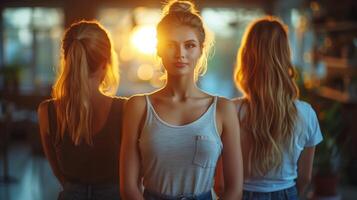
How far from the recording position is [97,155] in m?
1.69

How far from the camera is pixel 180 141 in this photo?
4.71ft

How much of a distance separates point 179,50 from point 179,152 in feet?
0.98

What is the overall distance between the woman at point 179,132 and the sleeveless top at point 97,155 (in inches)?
8.2

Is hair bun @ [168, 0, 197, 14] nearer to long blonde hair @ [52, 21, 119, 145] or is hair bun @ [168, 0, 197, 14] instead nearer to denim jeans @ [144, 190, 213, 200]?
long blonde hair @ [52, 21, 119, 145]

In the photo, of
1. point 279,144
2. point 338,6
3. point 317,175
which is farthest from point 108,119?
point 338,6

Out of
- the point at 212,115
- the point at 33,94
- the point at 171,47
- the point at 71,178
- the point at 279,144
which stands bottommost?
the point at 33,94

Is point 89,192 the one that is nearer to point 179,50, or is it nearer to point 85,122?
point 85,122

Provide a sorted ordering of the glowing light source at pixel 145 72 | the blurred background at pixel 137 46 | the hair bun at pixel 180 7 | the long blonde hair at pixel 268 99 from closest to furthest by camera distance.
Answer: the hair bun at pixel 180 7 → the long blonde hair at pixel 268 99 → the blurred background at pixel 137 46 → the glowing light source at pixel 145 72

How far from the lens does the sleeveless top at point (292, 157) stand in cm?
183

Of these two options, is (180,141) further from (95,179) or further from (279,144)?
(279,144)

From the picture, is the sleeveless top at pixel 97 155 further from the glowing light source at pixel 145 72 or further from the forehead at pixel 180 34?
the glowing light source at pixel 145 72

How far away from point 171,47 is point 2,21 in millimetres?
8142

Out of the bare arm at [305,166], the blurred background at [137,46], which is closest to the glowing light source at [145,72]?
the blurred background at [137,46]

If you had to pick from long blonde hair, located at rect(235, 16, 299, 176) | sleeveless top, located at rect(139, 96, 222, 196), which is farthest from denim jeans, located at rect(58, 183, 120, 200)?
long blonde hair, located at rect(235, 16, 299, 176)
